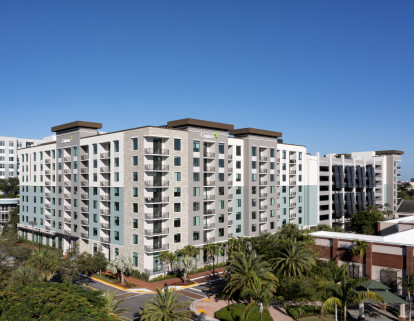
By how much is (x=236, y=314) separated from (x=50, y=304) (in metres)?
21.3

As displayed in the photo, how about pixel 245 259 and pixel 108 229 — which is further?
pixel 108 229

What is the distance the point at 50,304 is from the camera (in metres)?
28.0

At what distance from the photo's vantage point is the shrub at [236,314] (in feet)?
130

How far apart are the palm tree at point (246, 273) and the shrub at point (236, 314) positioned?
1816 millimetres

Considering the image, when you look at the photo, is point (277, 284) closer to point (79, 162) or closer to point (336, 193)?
point (79, 162)

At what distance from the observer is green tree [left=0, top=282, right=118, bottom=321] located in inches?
1057

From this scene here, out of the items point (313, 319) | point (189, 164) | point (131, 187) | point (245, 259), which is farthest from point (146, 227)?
point (313, 319)

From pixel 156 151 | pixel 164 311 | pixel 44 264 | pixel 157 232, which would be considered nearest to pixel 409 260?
pixel 164 311

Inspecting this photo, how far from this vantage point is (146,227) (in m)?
57.6

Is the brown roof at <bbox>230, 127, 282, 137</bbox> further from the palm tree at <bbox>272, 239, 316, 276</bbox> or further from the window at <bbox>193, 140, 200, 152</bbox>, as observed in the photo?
the palm tree at <bbox>272, 239, 316, 276</bbox>

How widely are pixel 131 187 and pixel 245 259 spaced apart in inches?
969

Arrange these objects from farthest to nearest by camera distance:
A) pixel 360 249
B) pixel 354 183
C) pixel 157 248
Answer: pixel 354 183, pixel 157 248, pixel 360 249

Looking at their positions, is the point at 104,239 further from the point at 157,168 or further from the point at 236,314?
the point at 236,314

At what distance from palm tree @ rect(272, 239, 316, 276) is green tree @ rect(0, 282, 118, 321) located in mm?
24087
